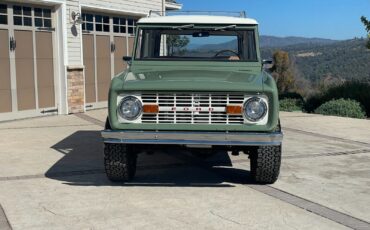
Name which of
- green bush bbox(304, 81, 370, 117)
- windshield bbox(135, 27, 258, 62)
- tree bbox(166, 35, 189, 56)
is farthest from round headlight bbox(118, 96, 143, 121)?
green bush bbox(304, 81, 370, 117)

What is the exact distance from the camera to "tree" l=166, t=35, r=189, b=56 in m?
6.83

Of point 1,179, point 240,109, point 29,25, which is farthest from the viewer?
point 29,25

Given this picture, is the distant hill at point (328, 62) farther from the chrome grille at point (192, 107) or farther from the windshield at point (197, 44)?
the chrome grille at point (192, 107)

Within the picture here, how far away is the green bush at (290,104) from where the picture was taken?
1532cm

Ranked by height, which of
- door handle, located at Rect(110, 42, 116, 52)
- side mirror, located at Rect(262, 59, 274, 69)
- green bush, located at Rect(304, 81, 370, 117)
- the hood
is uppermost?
door handle, located at Rect(110, 42, 116, 52)

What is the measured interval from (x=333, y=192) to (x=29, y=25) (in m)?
8.75

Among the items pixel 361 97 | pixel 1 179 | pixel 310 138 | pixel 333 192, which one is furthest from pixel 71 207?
pixel 361 97

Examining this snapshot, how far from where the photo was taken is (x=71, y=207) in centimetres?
502

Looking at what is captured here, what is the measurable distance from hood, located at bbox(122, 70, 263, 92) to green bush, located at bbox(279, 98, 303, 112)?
954cm

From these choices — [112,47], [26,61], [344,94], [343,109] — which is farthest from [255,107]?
[344,94]

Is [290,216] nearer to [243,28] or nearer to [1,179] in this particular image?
[243,28]

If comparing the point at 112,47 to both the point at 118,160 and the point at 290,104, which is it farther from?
the point at 118,160

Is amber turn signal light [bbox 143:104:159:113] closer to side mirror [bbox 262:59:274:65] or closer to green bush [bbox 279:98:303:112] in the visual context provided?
side mirror [bbox 262:59:274:65]

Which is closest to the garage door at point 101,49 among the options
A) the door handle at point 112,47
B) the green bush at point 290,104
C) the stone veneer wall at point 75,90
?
the door handle at point 112,47
